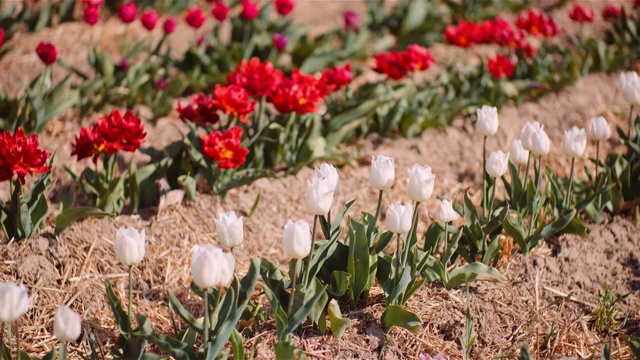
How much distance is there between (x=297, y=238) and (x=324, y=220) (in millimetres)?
621

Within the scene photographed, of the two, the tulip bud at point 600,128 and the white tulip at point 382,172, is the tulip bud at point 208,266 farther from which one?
the tulip bud at point 600,128

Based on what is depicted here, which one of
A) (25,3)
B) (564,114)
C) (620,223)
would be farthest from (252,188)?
(25,3)

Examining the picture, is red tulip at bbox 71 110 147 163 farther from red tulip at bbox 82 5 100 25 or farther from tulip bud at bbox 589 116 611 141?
tulip bud at bbox 589 116 611 141

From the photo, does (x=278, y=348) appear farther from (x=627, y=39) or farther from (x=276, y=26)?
(x=627, y=39)

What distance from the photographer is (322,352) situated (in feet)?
8.20

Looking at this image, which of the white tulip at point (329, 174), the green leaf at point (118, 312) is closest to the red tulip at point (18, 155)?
the green leaf at point (118, 312)

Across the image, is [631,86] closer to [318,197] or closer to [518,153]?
[518,153]

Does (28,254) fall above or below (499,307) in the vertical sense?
above

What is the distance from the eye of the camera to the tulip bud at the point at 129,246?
2078 millimetres

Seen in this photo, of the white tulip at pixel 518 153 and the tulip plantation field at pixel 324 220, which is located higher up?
the white tulip at pixel 518 153

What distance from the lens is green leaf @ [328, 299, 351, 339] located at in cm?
246

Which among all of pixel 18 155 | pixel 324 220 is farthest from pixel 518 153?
pixel 18 155

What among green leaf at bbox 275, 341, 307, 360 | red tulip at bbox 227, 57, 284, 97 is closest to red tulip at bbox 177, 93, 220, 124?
red tulip at bbox 227, 57, 284, 97

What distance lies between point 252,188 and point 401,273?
4.25ft
